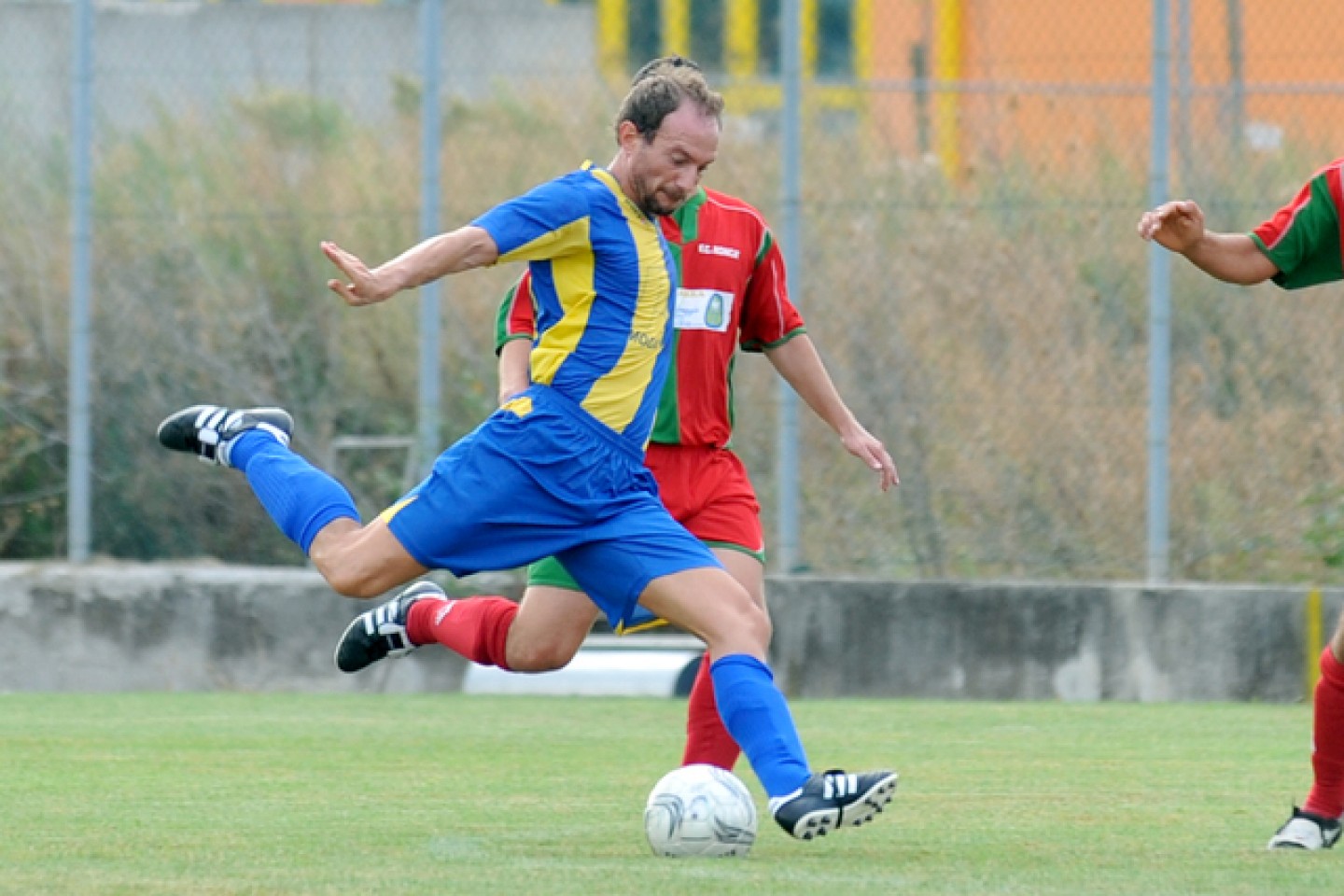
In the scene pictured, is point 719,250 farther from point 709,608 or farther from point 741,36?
point 741,36

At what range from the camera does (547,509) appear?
611 centimetres

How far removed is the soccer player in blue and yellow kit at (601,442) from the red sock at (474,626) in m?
0.76

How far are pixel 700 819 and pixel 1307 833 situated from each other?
1553mm

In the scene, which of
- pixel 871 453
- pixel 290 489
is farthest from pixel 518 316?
pixel 871 453

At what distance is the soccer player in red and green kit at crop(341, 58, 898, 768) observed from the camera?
683 centimetres

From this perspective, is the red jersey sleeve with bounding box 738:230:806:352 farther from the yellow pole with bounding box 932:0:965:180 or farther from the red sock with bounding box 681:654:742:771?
the yellow pole with bounding box 932:0:965:180

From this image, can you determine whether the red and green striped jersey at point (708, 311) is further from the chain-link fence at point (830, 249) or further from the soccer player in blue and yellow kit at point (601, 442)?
the chain-link fence at point (830, 249)

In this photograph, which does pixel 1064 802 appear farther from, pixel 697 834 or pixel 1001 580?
pixel 1001 580

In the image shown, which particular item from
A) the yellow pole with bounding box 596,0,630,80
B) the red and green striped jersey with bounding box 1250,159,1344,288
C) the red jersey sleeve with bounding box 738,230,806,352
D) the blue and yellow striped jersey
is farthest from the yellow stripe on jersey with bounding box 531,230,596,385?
the yellow pole with bounding box 596,0,630,80

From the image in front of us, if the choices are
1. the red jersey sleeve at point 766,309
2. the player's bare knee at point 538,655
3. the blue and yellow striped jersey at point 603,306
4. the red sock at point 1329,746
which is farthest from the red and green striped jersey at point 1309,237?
the player's bare knee at point 538,655

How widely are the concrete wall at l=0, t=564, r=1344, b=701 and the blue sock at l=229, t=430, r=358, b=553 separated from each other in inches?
169

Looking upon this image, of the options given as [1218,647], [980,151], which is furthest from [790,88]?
[1218,647]

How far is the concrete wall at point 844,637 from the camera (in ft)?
35.4

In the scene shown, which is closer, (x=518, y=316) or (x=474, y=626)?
(x=518, y=316)
